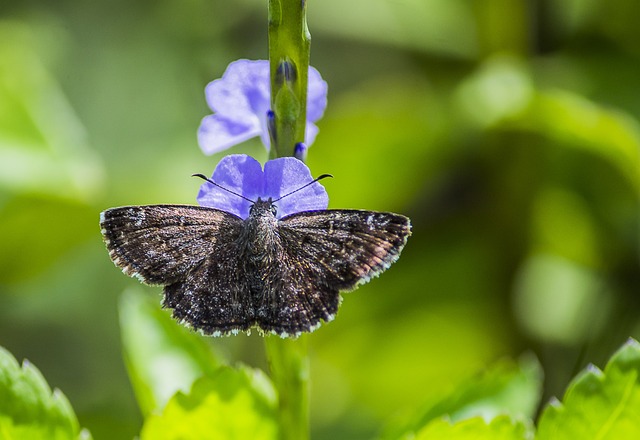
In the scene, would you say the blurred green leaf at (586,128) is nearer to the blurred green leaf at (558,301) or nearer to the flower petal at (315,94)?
the blurred green leaf at (558,301)

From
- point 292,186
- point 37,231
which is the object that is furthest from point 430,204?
point 292,186

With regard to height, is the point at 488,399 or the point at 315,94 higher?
the point at 315,94

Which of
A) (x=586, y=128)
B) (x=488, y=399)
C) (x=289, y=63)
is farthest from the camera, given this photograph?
(x=586, y=128)

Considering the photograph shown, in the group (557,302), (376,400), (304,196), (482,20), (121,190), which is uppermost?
(482,20)

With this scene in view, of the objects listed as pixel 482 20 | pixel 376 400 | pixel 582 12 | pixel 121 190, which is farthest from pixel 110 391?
pixel 582 12

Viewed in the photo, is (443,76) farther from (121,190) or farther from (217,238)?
(217,238)

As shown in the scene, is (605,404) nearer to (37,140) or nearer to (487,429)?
(487,429)

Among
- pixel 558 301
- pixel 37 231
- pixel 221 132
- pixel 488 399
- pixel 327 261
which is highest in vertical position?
pixel 221 132
